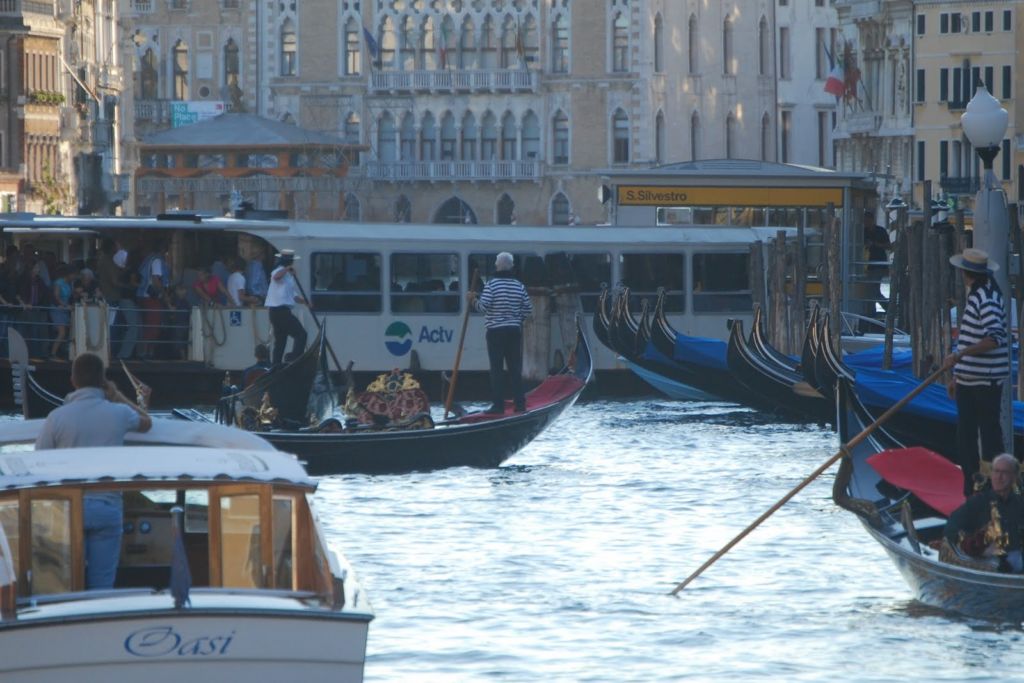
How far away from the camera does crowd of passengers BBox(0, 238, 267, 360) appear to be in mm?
21656

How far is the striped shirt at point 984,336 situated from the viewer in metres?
12.1

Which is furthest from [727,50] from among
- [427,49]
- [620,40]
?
[427,49]

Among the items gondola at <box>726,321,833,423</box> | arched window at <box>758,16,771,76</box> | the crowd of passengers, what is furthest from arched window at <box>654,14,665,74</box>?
gondola at <box>726,321,833,423</box>

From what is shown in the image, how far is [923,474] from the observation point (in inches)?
489

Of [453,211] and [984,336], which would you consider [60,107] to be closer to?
[453,211]

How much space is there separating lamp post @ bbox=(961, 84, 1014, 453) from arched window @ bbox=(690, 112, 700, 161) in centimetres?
4785

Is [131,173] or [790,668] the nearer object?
[790,668]

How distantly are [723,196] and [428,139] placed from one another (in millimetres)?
38059

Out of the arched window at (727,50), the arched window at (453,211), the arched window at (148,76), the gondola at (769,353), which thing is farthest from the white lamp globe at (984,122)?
the arched window at (148,76)

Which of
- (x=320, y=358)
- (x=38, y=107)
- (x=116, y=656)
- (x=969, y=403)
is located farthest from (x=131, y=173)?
(x=116, y=656)

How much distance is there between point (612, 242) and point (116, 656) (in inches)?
630

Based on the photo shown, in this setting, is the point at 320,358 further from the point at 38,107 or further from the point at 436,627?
the point at 38,107

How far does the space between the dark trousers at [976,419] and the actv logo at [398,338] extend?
10.6m

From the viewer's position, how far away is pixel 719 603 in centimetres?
1196
